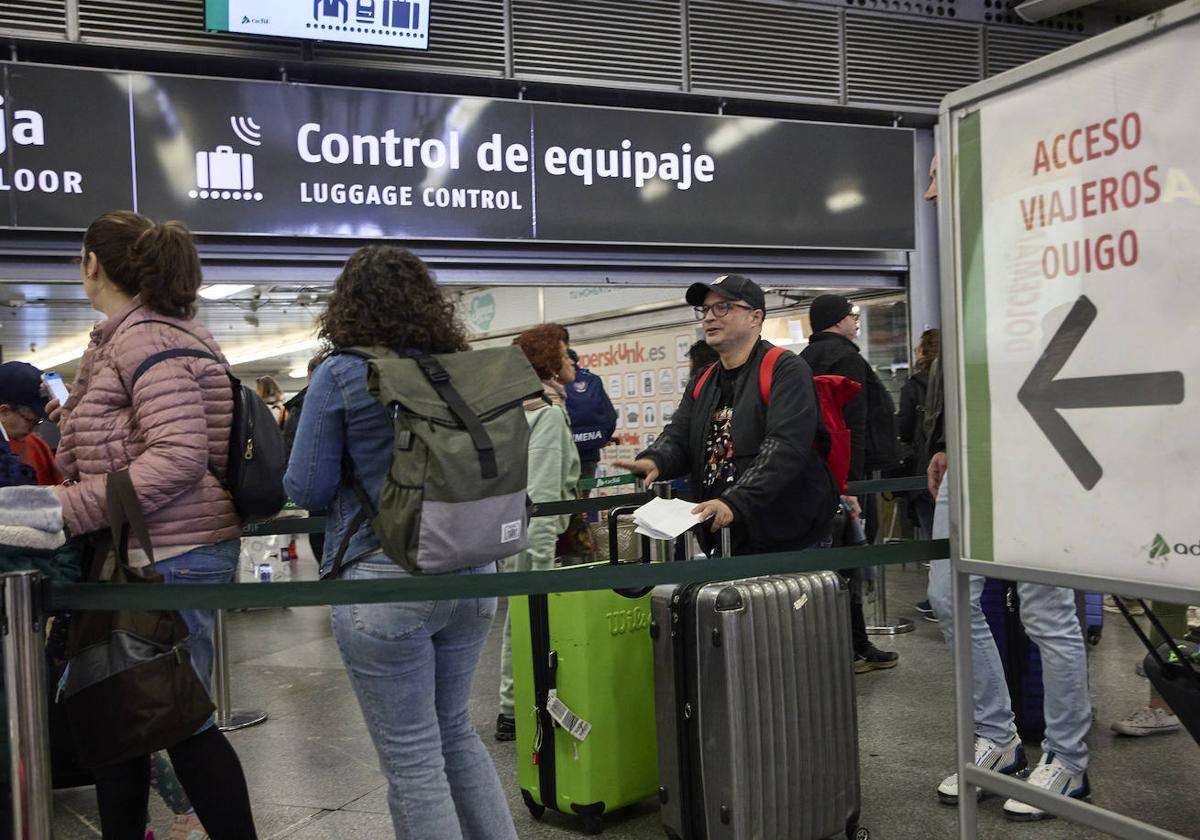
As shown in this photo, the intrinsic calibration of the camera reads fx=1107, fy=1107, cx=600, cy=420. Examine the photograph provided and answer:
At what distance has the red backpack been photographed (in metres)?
3.21

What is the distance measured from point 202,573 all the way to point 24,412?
1.76 metres

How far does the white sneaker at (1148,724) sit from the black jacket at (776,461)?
169 centimetres

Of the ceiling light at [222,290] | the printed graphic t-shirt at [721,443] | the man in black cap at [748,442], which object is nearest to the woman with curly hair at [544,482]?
the man in black cap at [748,442]

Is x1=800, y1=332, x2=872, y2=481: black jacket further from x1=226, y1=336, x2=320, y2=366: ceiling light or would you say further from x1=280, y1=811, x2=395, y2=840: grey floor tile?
x1=226, y1=336, x2=320, y2=366: ceiling light

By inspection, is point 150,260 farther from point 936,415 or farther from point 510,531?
point 936,415

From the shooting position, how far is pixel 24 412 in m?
3.91

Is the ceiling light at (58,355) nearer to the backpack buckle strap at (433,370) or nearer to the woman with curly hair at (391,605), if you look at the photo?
the woman with curly hair at (391,605)

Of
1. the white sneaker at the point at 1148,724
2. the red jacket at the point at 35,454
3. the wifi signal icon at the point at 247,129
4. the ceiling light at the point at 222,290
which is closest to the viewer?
the red jacket at the point at 35,454

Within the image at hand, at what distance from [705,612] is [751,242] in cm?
505

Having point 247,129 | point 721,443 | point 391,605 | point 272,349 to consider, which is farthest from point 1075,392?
point 272,349

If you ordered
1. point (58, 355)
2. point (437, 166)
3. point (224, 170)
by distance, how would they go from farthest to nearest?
point (58, 355) → point (437, 166) → point (224, 170)

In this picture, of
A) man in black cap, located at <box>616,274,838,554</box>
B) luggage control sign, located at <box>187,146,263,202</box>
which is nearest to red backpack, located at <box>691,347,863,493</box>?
man in black cap, located at <box>616,274,838,554</box>

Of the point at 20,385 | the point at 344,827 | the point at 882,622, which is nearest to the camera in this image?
the point at 344,827

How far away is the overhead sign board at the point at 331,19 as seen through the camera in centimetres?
629
